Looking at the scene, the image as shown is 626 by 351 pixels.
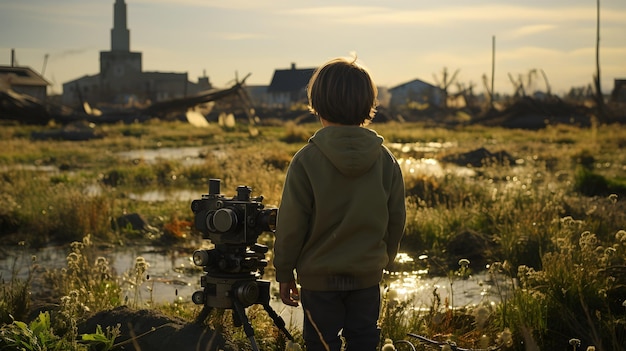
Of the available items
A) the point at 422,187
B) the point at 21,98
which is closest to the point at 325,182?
the point at 422,187

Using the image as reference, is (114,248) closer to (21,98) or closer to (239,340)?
(239,340)

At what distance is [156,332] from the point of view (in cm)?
487

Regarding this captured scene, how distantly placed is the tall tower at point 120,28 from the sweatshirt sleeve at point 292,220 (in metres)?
157

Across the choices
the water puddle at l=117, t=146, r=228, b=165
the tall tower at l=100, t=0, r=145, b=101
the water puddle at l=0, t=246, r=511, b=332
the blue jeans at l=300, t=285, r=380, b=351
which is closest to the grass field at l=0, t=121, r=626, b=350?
the water puddle at l=0, t=246, r=511, b=332

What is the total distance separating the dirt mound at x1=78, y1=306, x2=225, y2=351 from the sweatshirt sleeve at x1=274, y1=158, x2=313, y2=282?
62 cm

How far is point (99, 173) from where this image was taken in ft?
60.0

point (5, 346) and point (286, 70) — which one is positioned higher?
point (286, 70)

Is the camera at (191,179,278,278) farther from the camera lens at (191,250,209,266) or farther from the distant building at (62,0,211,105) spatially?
the distant building at (62,0,211,105)

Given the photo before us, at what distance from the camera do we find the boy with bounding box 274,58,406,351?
4.20 m

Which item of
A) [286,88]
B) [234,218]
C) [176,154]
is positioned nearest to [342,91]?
[234,218]

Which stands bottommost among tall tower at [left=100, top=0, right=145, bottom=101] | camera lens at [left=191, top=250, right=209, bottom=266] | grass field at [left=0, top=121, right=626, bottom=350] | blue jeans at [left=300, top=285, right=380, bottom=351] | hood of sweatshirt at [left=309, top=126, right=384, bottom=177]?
grass field at [left=0, top=121, right=626, bottom=350]

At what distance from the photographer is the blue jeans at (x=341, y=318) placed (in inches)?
169

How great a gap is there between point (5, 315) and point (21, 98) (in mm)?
32453

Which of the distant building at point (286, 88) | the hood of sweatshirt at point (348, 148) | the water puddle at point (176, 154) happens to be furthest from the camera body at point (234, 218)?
the distant building at point (286, 88)
